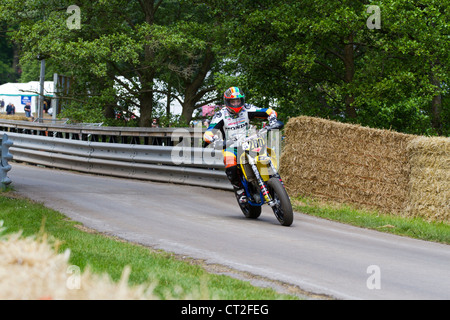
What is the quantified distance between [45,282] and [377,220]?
335 inches

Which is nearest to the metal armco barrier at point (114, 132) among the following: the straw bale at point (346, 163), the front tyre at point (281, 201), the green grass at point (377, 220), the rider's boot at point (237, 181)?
the straw bale at point (346, 163)

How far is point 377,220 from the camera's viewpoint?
1160cm

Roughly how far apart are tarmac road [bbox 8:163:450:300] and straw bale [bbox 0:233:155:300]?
2.39m

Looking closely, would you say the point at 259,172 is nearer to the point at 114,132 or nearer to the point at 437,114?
the point at 114,132

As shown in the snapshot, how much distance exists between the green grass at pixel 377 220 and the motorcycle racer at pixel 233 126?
1.98m

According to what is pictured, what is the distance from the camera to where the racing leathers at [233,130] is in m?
11.0

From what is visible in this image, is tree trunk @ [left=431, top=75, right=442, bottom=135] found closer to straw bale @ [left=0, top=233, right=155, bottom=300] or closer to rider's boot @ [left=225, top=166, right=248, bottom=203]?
rider's boot @ [left=225, top=166, right=248, bottom=203]

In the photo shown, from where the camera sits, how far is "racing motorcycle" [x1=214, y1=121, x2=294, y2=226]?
1052 cm

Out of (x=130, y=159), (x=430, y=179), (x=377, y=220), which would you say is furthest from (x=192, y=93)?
(x=377, y=220)

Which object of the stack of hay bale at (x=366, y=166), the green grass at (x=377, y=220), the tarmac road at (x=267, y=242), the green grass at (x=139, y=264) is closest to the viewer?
the green grass at (x=139, y=264)

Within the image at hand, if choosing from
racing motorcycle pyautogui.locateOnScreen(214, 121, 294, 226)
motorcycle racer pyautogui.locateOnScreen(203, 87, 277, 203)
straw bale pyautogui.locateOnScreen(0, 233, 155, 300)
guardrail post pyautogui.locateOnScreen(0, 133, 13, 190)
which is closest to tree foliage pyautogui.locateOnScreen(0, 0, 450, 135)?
motorcycle racer pyautogui.locateOnScreen(203, 87, 277, 203)

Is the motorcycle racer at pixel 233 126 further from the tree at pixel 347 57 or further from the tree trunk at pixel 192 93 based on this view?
the tree trunk at pixel 192 93

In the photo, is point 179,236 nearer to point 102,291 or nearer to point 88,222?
point 88,222
